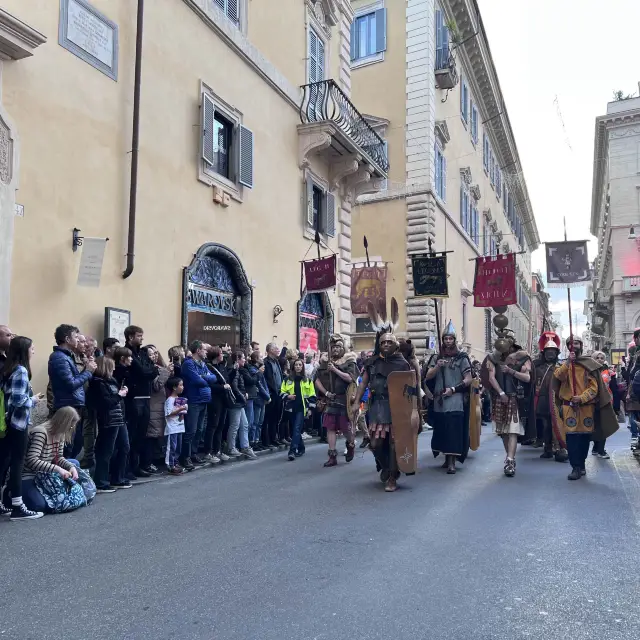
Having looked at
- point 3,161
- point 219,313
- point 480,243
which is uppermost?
point 480,243

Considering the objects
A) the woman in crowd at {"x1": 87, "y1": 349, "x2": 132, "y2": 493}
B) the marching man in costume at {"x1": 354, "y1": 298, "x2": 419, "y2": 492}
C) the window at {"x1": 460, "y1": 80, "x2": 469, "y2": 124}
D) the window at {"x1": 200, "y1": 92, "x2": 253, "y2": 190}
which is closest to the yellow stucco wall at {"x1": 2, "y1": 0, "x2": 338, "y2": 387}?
the window at {"x1": 200, "y1": 92, "x2": 253, "y2": 190}

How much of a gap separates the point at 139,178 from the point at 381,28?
18919mm

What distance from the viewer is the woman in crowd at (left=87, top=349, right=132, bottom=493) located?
7.27 meters

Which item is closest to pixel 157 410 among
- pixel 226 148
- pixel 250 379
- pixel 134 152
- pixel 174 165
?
pixel 250 379

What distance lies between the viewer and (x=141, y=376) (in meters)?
8.11

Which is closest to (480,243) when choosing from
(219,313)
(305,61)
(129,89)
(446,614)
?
(305,61)

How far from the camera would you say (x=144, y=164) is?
35.6ft

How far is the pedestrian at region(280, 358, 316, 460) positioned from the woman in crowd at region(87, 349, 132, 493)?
327 cm

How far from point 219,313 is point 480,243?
26.3m

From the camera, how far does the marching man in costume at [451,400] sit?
28.9 ft

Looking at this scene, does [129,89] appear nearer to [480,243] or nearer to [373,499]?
[373,499]

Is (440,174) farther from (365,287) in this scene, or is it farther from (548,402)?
(548,402)

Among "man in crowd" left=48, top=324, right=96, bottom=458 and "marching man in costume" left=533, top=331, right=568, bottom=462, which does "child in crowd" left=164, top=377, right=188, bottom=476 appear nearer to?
"man in crowd" left=48, top=324, right=96, bottom=458

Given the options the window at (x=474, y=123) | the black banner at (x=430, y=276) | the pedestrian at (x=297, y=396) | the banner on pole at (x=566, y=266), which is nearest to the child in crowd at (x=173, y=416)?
the pedestrian at (x=297, y=396)
